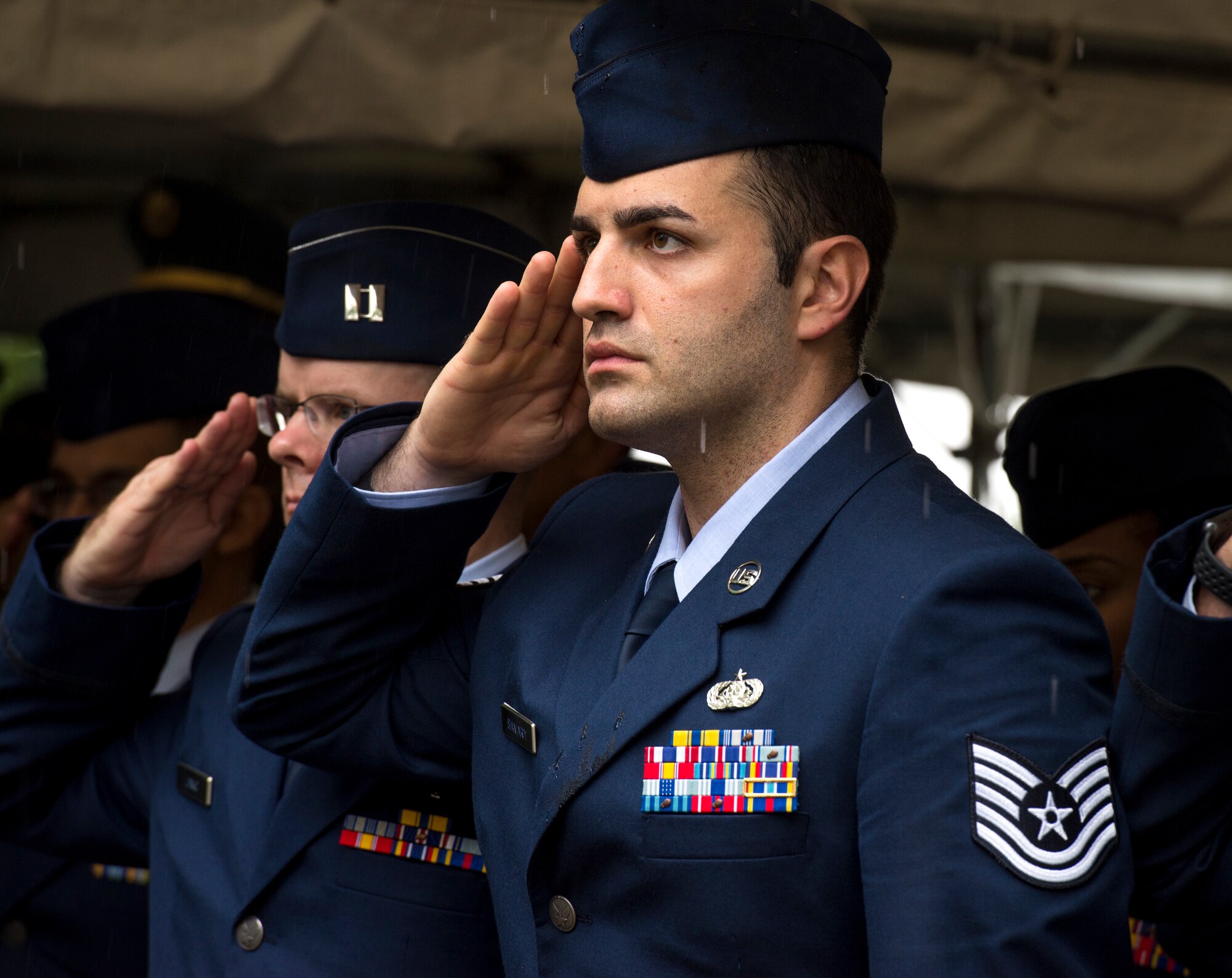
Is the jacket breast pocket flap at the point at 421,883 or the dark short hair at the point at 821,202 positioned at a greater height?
the dark short hair at the point at 821,202

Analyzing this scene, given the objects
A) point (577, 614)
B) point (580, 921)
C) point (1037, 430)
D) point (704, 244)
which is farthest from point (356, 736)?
point (1037, 430)

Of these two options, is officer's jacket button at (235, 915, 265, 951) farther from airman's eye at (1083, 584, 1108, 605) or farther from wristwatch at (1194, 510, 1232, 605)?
airman's eye at (1083, 584, 1108, 605)

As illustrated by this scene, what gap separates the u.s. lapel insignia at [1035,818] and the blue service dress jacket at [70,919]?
2262mm

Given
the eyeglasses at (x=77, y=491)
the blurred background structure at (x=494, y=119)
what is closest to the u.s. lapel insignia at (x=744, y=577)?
the blurred background structure at (x=494, y=119)

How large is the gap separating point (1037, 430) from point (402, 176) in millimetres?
2630

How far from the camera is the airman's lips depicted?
2.06m

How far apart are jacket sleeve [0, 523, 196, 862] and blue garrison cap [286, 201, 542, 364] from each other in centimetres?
61

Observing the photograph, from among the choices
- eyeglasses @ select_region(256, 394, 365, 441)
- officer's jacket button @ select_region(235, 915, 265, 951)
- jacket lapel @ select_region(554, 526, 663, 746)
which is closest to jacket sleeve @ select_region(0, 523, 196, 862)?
eyeglasses @ select_region(256, 394, 365, 441)

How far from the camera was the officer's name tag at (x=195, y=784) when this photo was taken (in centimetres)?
274

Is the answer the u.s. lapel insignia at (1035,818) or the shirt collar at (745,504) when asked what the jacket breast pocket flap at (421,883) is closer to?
the shirt collar at (745,504)

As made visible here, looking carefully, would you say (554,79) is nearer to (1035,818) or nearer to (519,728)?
(519,728)

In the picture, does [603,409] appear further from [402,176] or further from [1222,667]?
[402,176]

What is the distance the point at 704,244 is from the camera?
205cm

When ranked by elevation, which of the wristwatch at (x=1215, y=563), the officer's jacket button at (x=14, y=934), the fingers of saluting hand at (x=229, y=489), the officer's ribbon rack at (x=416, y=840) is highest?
the wristwatch at (x=1215, y=563)
